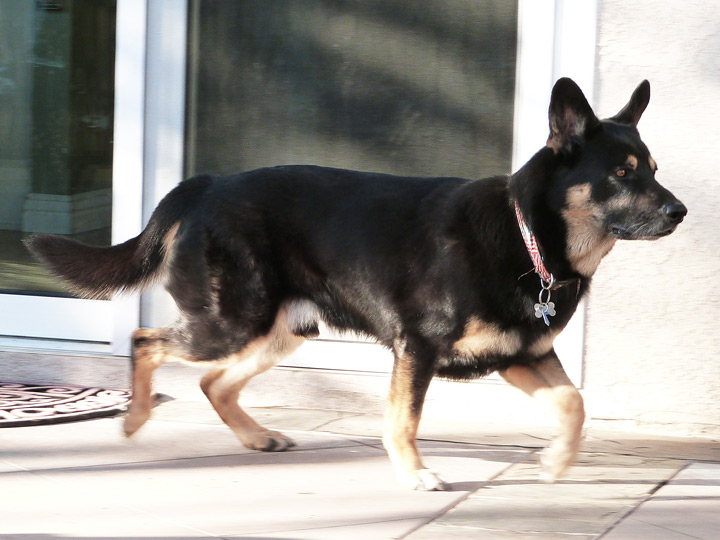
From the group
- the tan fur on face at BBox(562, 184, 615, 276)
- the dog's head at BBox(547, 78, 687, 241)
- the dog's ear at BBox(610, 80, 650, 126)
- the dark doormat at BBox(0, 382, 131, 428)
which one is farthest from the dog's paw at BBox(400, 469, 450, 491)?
the dark doormat at BBox(0, 382, 131, 428)

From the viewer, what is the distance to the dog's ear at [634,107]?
410 centimetres

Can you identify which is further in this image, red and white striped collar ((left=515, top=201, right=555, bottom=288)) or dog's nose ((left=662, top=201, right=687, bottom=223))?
red and white striped collar ((left=515, top=201, right=555, bottom=288))

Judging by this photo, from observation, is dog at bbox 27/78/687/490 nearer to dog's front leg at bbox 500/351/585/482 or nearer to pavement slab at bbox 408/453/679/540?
dog's front leg at bbox 500/351/585/482

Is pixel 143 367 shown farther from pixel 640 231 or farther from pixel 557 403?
pixel 640 231

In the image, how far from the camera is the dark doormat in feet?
16.1

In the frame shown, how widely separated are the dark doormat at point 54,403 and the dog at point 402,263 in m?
0.67

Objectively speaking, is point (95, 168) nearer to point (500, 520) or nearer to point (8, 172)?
point (8, 172)

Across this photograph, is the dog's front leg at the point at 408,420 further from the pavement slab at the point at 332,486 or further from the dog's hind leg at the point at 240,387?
the dog's hind leg at the point at 240,387

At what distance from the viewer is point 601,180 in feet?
12.6

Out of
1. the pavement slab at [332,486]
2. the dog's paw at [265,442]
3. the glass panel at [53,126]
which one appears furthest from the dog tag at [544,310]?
the glass panel at [53,126]

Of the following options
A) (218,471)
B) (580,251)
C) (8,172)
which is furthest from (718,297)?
(8,172)

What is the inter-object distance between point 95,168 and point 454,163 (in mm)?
1993

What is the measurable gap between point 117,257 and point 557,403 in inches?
77.5

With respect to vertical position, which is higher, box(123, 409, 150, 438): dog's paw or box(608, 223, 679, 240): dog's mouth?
box(608, 223, 679, 240): dog's mouth
